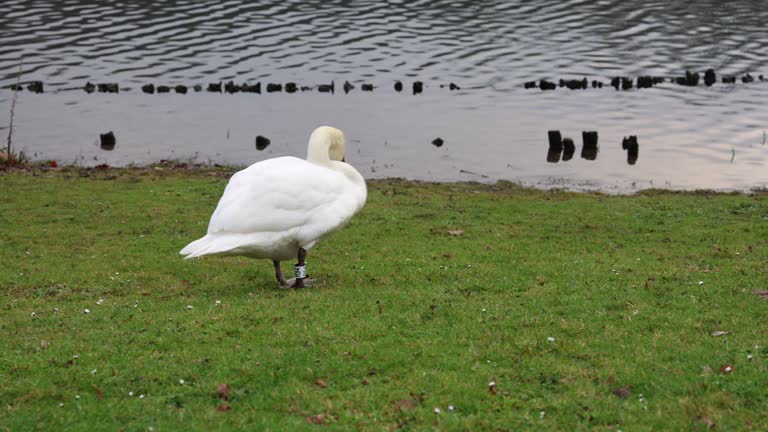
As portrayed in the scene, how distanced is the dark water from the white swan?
16.9 m

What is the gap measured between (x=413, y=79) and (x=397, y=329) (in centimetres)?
3741

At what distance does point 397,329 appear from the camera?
32.7ft

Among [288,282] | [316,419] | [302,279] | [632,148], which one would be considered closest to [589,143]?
[632,148]

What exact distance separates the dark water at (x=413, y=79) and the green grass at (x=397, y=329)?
1310cm

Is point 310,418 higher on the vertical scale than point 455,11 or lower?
lower

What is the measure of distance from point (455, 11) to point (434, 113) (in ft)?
99.9

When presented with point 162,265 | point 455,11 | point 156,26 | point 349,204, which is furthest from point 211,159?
point 455,11

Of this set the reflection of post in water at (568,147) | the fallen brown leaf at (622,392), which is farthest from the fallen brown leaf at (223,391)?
the reflection of post in water at (568,147)

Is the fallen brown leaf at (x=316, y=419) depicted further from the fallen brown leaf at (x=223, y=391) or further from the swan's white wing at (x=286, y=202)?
the swan's white wing at (x=286, y=202)

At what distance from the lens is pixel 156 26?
60.8 metres

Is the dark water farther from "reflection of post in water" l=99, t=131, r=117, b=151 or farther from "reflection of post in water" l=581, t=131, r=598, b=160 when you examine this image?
"reflection of post in water" l=99, t=131, r=117, b=151

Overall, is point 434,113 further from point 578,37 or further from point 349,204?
point 349,204

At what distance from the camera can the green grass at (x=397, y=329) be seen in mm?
7723

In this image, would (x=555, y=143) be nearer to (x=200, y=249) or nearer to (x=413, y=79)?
(x=413, y=79)
